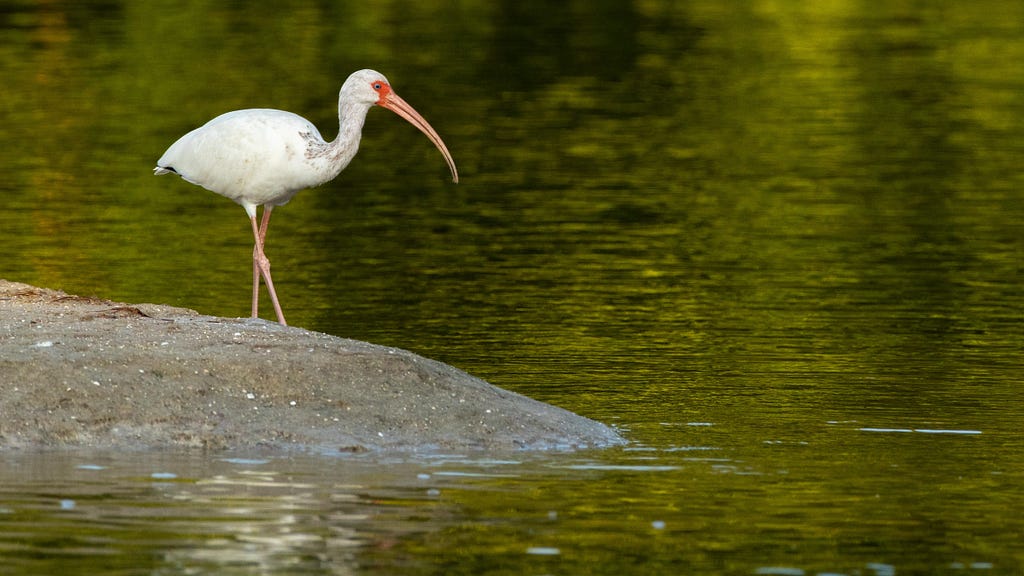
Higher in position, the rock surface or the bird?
the bird

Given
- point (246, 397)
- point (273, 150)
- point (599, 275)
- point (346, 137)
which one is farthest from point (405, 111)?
point (599, 275)

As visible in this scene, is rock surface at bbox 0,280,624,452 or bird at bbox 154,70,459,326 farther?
bird at bbox 154,70,459,326

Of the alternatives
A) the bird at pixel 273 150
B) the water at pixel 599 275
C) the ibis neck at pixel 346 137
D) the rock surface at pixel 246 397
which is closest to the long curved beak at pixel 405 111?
the bird at pixel 273 150

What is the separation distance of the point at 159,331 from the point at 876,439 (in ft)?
15.6

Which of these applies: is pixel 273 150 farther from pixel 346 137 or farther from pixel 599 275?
pixel 599 275

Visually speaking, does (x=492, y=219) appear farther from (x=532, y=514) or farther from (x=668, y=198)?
(x=532, y=514)

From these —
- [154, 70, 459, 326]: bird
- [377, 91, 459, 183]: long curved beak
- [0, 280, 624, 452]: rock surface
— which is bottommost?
[0, 280, 624, 452]: rock surface

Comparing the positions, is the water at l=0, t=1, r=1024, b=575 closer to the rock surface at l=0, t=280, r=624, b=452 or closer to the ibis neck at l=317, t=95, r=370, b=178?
the rock surface at l=0, t=280, r=624, b=452

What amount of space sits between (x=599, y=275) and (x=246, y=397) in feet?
32.1

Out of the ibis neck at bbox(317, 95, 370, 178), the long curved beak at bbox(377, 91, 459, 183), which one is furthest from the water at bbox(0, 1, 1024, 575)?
the ibis neck at bbox(317, 95, 370, 178)

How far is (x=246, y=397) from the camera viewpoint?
530 inches

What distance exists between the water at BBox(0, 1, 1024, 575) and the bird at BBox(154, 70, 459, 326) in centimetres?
198

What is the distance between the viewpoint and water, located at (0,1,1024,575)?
11.1 m

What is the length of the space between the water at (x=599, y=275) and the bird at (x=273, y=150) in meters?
1.98
